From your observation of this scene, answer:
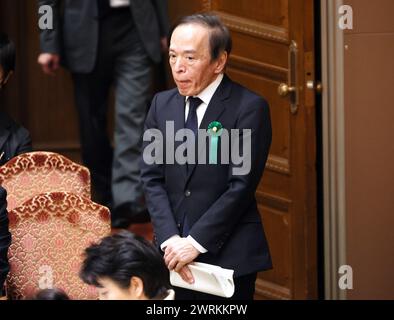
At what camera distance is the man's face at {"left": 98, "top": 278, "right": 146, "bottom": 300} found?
2820mm

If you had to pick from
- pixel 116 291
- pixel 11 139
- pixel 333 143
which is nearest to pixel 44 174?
pixel 11 139

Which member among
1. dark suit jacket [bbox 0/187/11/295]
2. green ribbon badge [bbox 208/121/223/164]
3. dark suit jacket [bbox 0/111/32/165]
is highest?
green ribbon badge [bbox 208/121/223/164]

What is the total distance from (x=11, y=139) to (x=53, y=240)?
669mm

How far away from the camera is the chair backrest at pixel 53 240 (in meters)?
3.61

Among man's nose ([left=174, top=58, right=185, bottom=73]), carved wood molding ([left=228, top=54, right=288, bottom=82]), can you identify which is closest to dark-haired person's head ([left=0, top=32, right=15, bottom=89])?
man's nose ([left=174, top=58, right=185, bottom=73])

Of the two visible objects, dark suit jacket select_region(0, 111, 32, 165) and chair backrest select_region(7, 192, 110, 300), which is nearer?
chair backrest select_region(7, 192, 110, 300)

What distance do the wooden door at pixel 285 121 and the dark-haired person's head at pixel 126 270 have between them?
199 centimetres

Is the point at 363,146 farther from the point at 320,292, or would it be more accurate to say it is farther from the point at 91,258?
the point at 91,258

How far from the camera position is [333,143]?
4.71 m

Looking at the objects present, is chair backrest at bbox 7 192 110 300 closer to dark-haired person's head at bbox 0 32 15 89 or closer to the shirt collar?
the shirt collar

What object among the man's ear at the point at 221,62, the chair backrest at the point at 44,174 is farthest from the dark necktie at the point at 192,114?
the chair backrest at the point at 44,174

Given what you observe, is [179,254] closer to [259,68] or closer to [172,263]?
[172,263]

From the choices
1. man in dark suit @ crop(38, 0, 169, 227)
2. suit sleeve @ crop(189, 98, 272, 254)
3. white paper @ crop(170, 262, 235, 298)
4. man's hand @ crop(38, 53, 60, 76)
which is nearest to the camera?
white paper @ crop(170, 262, 235, 298)

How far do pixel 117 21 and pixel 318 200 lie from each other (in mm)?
1552
